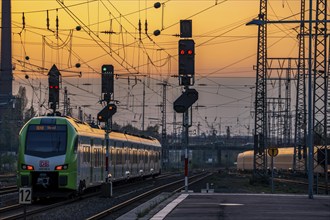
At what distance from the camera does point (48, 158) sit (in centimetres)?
3347

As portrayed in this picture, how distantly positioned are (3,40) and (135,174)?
3352 inches

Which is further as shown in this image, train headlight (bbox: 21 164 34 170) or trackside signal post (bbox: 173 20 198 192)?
train headlight (bbox: 21 164 34 170)

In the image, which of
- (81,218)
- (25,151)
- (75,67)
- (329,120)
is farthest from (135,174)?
(81,218)

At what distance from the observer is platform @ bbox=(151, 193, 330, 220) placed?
76.3 feet

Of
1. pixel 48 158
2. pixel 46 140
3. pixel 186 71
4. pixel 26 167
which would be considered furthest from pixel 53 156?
pixel 186 71

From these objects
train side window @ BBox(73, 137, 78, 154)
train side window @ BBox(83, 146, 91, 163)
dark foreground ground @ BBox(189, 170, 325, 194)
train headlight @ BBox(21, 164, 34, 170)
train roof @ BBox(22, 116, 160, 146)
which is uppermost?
train roof @ BBox(22, 116, 160, 146)

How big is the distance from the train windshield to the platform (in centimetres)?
517

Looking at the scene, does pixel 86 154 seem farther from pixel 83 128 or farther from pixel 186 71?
pixel 186 71

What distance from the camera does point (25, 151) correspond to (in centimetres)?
3366

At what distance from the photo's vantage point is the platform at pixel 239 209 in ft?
76.3

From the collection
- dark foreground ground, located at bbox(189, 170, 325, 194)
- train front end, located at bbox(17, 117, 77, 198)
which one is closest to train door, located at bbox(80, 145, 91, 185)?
train front end, located at bbox(17, 117, 77, 198)

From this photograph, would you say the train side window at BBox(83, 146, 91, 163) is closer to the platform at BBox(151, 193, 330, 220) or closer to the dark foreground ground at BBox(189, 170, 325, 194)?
the platform at BBox(151, 193, 330, 220)

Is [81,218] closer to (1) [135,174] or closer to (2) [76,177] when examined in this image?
(2) [76,177]

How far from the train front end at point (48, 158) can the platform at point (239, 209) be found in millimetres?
4557
